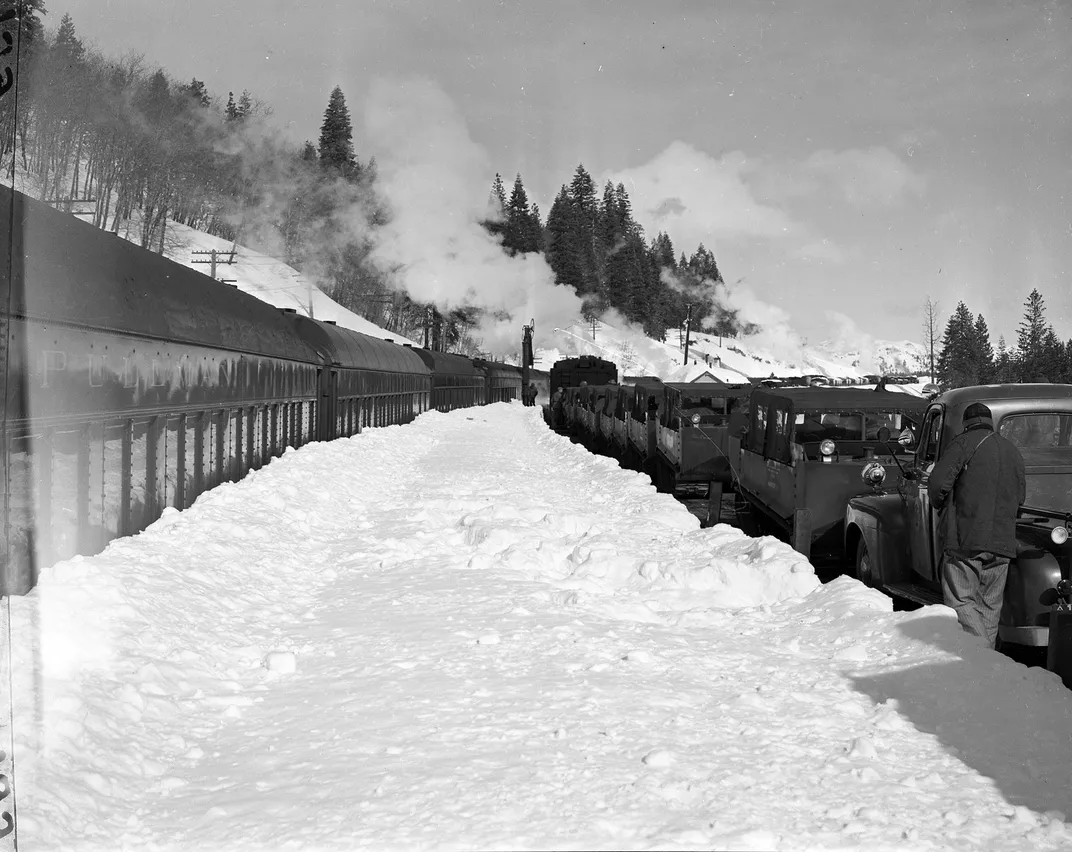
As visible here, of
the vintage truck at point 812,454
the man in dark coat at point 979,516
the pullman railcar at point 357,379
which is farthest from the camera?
the pullman railcar at point 357,379

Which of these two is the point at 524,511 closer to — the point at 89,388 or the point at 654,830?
the point at 89,388

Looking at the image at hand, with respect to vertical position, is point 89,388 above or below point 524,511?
above

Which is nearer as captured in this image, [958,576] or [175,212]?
[958,576]

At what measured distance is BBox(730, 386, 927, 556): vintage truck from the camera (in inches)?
453

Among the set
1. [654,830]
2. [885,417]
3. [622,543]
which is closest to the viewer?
[654,830]

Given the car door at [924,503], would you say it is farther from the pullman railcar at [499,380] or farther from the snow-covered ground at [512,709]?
the pullman railcar at [499,380]

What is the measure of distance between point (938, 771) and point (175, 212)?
102 metres

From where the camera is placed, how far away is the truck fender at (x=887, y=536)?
8.86 m

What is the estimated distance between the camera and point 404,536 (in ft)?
38.6

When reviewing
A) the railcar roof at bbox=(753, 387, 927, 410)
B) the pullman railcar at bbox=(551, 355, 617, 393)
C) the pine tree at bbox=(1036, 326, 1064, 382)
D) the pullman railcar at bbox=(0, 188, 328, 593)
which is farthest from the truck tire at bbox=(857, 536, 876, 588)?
the pine tree at bbox=(1036, 326, 1064, 382)

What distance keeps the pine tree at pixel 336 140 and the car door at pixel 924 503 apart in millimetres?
115486

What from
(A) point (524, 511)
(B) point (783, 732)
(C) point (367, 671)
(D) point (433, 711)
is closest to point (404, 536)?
(A) point (524, 511)

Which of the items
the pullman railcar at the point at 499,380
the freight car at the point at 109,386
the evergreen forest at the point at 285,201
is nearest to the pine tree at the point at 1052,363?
the evergreen forest at the point at 285,201

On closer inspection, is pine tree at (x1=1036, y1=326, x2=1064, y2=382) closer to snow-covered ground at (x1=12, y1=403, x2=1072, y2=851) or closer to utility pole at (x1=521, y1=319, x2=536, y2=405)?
utility pole at (x1=521, y1=319, x2=536, y2=405)
